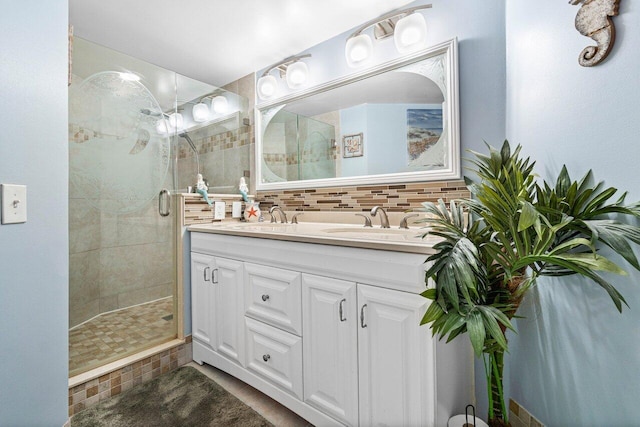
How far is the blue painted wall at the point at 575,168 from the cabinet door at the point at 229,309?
134 cm

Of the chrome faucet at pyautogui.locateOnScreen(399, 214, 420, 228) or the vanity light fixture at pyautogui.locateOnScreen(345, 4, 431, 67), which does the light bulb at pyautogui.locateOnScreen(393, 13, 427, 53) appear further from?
the chrome faucet at pyautogui.locateOnScreen(399, 214, 420, 228)

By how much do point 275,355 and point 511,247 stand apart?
1182 millimetres

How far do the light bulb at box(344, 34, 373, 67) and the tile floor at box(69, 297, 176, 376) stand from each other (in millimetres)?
2020

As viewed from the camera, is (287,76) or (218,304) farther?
(287,76)

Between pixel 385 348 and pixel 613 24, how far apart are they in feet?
3.96

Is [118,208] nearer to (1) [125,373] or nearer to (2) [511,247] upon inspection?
(1) [125,373]

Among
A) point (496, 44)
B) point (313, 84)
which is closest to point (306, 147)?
point (313, 84)

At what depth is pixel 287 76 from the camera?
2201mm

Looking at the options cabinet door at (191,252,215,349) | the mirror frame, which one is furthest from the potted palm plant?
cabinet door at (191,252,215,349)

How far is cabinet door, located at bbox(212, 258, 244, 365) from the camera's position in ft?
5.38

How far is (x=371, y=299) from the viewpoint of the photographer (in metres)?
1.14

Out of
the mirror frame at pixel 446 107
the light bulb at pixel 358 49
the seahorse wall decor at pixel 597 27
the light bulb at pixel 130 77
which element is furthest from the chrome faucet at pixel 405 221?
the light bulb at pixel 130 77

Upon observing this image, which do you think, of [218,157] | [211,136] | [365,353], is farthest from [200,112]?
[365,353]

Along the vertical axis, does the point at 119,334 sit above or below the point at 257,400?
above
